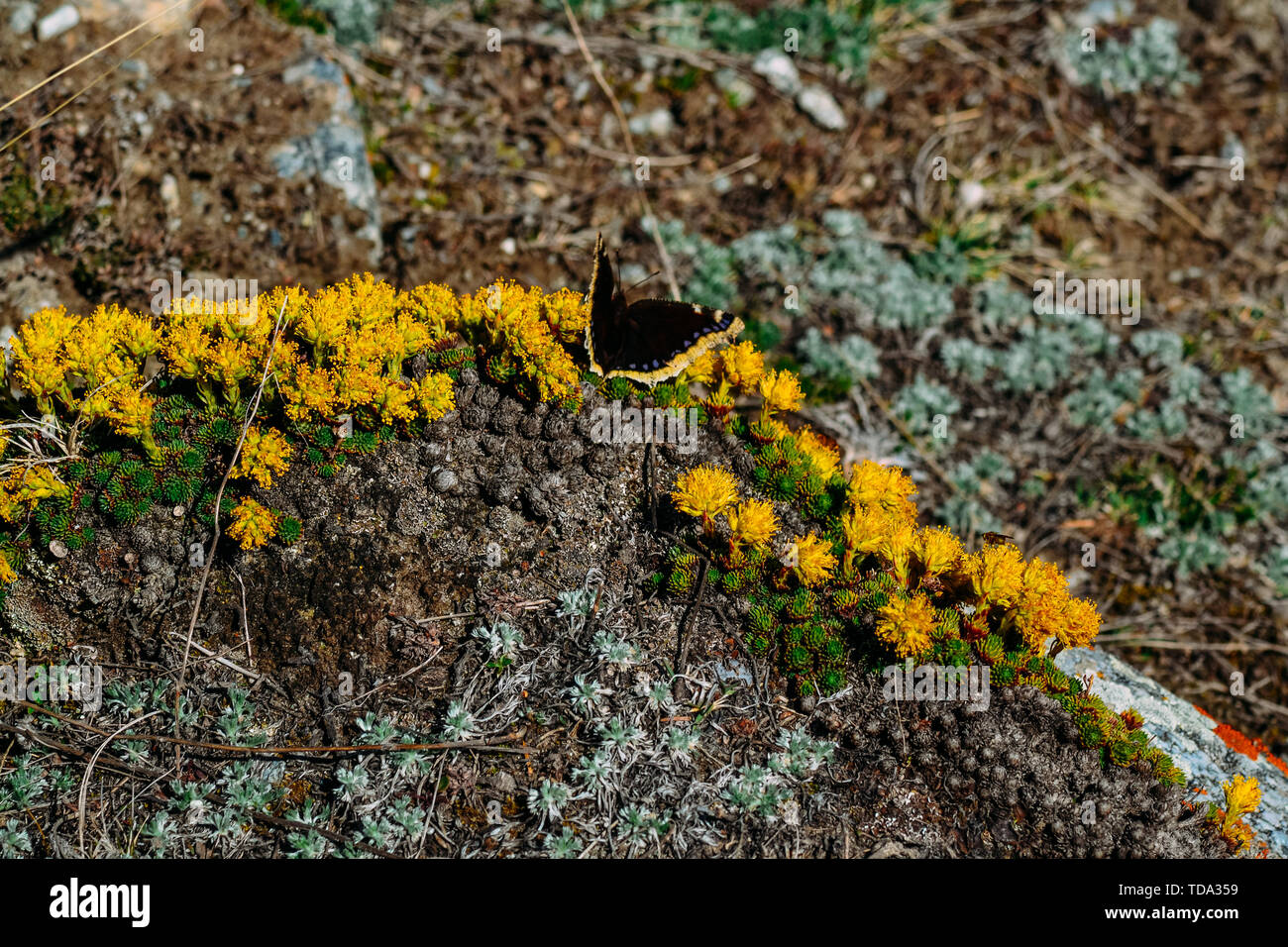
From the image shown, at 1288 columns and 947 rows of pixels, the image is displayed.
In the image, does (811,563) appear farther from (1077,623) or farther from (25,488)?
(25,488)

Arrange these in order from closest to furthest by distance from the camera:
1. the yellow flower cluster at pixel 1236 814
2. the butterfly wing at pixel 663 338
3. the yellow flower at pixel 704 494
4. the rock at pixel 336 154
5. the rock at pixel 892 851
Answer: the rock at pixel 892 851
the yellow flower cluster at pixel 1236 814
the yellow flower at pixel 704 494
the butterfly wing at pixel 663 338
the rock at pixel 336 154

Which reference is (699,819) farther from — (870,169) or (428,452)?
(870,169)

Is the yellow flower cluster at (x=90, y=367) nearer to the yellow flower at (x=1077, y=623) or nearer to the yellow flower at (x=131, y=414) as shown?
the yellow flower at (x=131, y=414)

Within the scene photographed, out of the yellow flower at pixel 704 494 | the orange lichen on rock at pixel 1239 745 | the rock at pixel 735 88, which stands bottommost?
the orange lichen on rock at pixel 1239 745

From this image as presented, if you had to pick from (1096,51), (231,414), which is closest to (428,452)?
(231,414)

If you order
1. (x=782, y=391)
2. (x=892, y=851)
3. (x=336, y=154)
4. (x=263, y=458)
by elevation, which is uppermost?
A: (x=336, y=154)

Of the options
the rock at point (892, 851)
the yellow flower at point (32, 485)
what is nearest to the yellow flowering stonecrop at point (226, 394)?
the yellow flower at point (32, 485)

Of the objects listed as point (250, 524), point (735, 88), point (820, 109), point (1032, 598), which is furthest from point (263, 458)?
point (820, 109)
